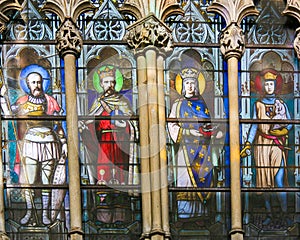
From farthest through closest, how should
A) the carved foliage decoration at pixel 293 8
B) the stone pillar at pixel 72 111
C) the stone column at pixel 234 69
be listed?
the carved foliage decoration at pixel 293 8 < the stone column at pixel 234 69 < the stone pillar at pixel 72 111

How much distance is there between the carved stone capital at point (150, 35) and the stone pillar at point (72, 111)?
2.64ft

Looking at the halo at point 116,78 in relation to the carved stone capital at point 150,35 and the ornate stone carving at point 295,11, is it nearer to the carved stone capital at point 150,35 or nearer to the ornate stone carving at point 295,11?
the carved stone capital at point 150,35

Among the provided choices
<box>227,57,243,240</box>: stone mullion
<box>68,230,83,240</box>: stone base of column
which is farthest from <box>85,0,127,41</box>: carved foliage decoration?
<box>68,230,83,240</box>: stone base of column

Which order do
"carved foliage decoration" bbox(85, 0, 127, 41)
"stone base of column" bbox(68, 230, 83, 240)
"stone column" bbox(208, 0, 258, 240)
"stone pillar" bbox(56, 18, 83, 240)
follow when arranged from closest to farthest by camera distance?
"stone base of column" bbox(68, 230, 83, 240), "stone pillar" bbox(56, 18, 83, 240), "stone column" bbox(208, 0, 258, 240), "carved foliage decoration" bbox(85, 0, 127, 41)

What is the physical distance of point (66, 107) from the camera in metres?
28.8

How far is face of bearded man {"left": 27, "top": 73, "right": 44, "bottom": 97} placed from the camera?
95.8 feet

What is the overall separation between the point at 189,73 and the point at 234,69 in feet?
2.37

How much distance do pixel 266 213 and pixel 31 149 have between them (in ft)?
11.5

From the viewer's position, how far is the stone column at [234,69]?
92.9 feet

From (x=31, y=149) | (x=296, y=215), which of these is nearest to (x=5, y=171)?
(x=31, y=149)

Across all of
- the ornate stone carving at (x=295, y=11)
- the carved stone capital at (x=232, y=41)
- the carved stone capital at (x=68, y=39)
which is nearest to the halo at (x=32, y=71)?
the carved stone capital at (x=68, y=39)

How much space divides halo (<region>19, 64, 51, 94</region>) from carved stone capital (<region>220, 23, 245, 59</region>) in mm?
2603

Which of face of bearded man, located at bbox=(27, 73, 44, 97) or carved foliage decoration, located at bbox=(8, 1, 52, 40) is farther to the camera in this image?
carved foliage decoration, located at bbox=(8, 1, 52, 40)

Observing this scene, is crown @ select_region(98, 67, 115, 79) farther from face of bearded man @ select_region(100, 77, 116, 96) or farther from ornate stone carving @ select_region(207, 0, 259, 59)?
ornate stone carving @ select_region(207, 0, 259, 59)
